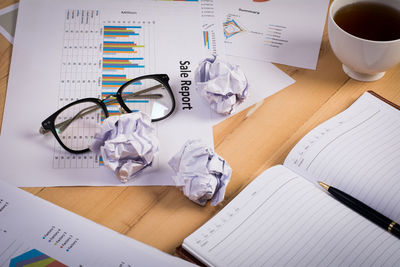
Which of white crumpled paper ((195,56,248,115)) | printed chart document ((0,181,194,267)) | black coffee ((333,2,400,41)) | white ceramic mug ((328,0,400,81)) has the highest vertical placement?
black coffee ((333,2,400,41))

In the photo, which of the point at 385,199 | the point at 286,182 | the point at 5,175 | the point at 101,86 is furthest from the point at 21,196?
the point at 385,199

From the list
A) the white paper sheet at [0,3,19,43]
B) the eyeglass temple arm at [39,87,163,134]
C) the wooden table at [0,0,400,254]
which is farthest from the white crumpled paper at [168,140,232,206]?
the white paper sheet at [0,3,19,43]

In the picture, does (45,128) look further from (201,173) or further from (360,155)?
(360,155)

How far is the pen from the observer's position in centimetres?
58

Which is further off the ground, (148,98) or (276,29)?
(276,29)

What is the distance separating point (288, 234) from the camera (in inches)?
22.7

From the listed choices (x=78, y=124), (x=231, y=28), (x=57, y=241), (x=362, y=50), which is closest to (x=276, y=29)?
(x=231, y=28)

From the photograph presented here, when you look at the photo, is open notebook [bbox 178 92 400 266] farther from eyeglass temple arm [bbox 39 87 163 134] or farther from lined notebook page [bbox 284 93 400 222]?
eyeglass temple arm [bbox 39 87 163 134]

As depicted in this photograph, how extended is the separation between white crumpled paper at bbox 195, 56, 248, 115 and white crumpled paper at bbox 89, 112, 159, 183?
11 centimetres

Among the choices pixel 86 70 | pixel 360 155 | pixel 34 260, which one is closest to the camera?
pixel 34 260

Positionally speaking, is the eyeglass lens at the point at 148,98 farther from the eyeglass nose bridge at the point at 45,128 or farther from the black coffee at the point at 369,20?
the black coffee at the point at 369,20

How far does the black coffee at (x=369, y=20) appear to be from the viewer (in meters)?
0.72

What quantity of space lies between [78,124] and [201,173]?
232 mm

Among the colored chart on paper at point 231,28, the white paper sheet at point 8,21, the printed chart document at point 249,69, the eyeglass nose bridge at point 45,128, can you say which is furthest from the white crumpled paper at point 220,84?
the white paper sheet at point 8,21
